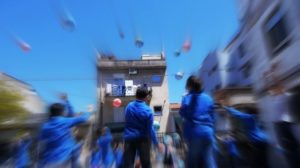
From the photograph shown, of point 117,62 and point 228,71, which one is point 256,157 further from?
point 117,62

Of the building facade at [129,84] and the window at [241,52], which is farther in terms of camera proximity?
the building facade at [129,84]

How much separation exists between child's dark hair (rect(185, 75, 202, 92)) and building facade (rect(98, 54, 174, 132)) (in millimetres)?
24176

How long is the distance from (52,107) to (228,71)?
19.1 metres

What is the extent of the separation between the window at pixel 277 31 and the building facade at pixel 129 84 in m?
19.5

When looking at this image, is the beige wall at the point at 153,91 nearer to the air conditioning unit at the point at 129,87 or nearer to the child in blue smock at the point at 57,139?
the air conditioning unit at the point at 129,87

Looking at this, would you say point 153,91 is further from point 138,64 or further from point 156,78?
point 138,64

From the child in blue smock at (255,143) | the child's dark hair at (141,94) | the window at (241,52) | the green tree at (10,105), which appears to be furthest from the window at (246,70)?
the child's dark hair at (141,94)

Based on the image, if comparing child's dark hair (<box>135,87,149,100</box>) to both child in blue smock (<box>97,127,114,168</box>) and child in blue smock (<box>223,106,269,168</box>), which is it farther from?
child in blue smock (<box>97,127,114,168</box>)

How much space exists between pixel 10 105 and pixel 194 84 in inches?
705

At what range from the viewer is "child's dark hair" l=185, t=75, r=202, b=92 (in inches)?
133

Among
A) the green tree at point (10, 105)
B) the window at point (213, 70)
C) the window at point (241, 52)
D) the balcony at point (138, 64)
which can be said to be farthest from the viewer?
the balcony at point (138, 64)

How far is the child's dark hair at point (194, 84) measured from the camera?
3.37 meters

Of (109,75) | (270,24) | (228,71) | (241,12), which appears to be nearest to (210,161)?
(270,24)

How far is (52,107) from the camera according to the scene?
3.66 m
